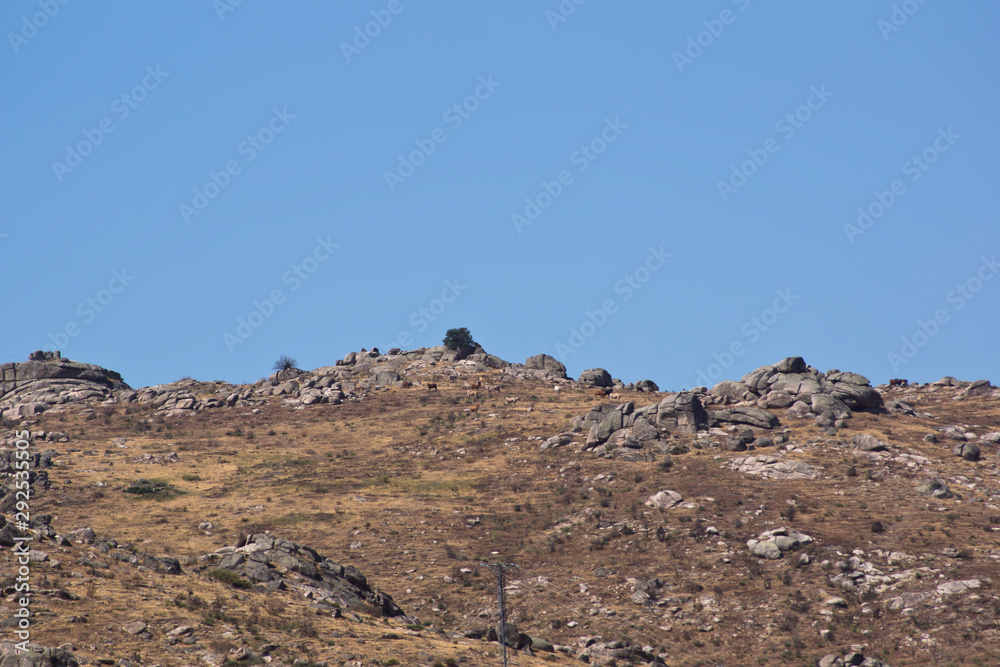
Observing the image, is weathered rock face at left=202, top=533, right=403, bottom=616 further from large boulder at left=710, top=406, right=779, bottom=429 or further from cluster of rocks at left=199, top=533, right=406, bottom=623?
large boulder at left=710, top=406, right=779, bottom=429

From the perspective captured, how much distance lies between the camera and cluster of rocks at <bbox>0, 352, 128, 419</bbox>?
96000mm

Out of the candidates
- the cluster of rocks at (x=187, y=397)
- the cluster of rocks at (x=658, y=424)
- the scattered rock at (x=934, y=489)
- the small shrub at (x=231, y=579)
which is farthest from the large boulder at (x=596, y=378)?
the small shrub at (x=231, y=579)

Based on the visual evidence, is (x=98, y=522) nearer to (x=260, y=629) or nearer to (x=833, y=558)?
(x=260, y=629)

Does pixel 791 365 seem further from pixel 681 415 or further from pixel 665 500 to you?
pixel 665 500

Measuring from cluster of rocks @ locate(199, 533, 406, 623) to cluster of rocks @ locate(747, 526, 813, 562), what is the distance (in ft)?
66.1

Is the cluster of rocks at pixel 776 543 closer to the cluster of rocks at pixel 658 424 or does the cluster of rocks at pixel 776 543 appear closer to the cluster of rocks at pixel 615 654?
the cluster of rocks at pixel 615 654

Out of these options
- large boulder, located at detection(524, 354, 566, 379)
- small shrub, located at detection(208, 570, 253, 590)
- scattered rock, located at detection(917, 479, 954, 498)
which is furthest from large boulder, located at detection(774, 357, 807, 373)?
small shrub, located at detection(208, 570, 253, 590)

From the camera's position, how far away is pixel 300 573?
4491cm

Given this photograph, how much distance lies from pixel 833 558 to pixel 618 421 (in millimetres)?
23068

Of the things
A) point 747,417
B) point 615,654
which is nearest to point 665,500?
point 747,417

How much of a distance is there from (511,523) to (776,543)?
1569cm

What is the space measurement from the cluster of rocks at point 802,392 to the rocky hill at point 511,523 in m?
0.24

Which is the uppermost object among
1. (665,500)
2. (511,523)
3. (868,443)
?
(868,443)

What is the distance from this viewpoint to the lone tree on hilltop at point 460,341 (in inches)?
4331
